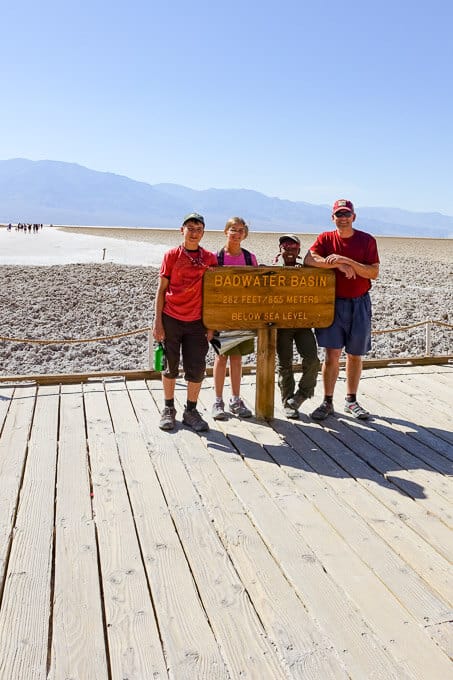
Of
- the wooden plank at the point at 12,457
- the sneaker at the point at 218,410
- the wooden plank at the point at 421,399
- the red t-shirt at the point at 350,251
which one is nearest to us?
the wooden plank at the point at 12,457

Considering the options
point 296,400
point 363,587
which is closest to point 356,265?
point 296,400

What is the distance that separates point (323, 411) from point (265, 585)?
9.26 feet

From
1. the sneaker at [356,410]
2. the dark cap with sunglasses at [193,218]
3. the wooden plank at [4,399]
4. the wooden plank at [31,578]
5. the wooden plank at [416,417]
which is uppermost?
the dark cap with sunglasses at [193,218]

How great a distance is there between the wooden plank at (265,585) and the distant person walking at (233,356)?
3.29 ft

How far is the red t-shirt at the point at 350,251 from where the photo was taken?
5354 mm

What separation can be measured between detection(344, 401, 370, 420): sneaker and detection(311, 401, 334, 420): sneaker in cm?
19

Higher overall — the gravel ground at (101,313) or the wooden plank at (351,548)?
the wooden plank at (351,548)

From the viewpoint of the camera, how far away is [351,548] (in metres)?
3.36

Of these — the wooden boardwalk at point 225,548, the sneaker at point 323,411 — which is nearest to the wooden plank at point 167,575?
the wooden boardwalk at point 225,548

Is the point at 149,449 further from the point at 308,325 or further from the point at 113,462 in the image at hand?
the point at 308,325

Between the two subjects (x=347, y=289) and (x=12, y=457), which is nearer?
(x=12, y=457)

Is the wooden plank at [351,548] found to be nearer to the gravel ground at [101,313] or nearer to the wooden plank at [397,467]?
the wooden plank at [397,467]

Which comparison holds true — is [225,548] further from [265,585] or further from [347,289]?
[347,289]

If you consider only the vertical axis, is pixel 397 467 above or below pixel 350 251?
below
